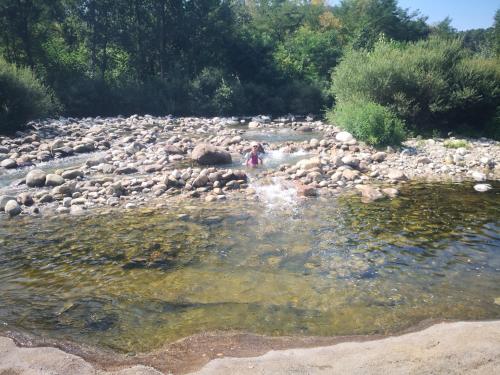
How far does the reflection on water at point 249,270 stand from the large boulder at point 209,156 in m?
5.62

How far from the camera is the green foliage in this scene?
22.4 meters

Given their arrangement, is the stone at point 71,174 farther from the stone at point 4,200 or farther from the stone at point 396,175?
the stone at point 396,175

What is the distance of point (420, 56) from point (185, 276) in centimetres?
2069

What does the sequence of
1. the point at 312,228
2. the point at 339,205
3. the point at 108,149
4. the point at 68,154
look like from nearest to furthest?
the point at 312,228 < the point at 339,205 < the point at 68,154 < the point at 108,149

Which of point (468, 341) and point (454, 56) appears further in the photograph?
point (454, 56)

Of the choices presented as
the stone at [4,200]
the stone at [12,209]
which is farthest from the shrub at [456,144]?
the stone at [4,200]

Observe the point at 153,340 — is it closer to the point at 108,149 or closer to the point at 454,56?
the point at 108,149

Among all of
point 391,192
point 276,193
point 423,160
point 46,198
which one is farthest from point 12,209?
point 423,160

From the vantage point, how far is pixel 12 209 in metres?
11.8

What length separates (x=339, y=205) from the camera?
12.2 metres

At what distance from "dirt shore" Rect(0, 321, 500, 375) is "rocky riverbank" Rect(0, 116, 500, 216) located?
23.3ft

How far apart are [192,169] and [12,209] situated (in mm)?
6127

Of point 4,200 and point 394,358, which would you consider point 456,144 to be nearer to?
point 394,358

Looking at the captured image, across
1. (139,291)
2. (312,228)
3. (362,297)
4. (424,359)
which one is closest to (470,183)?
(312,228)
